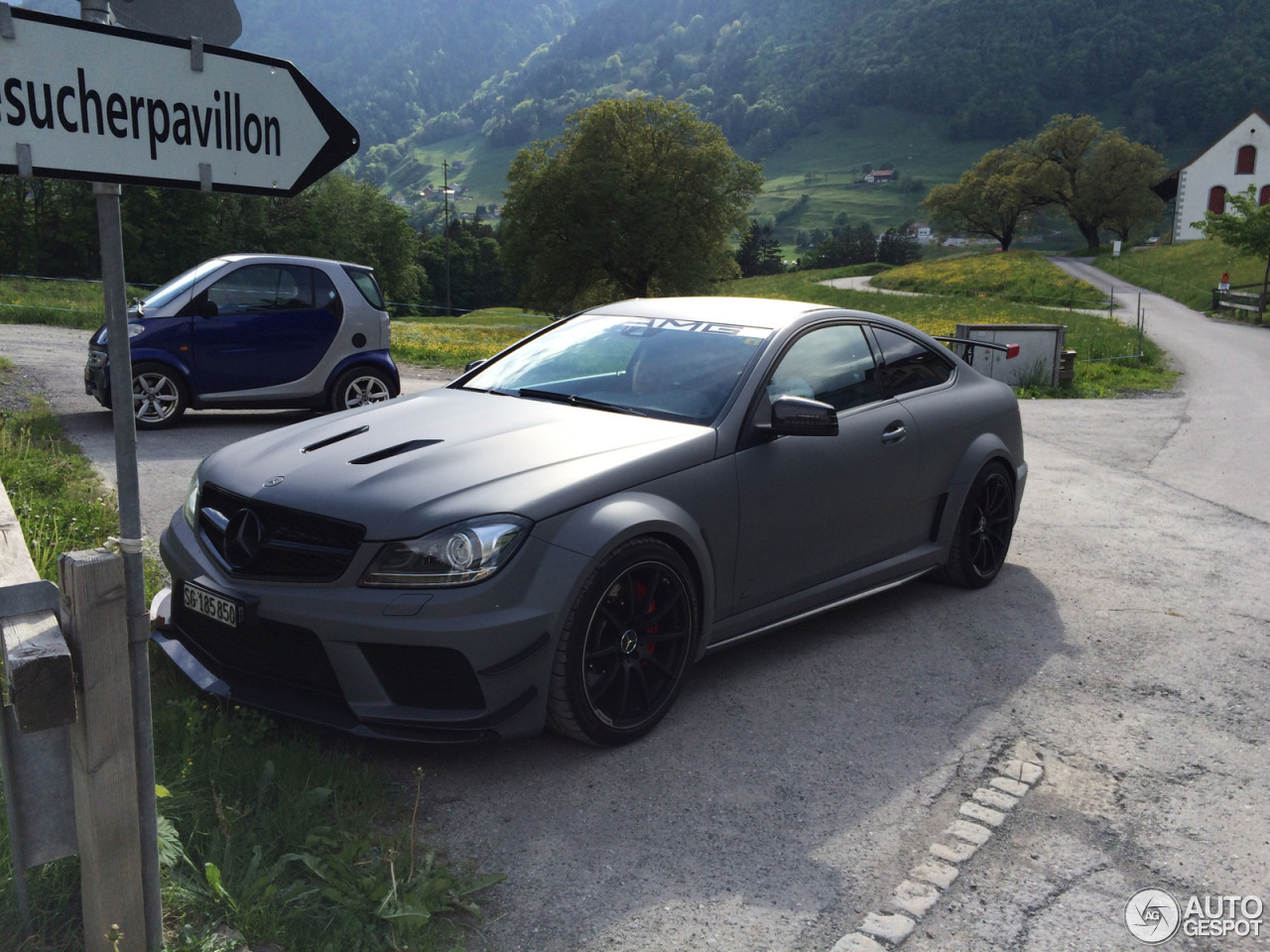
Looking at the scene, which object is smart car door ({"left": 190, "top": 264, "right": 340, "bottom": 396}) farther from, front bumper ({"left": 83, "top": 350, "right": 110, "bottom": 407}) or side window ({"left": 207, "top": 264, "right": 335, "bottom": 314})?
front bumper ({"left": 83, "top": 350, "right": 110, "bottom": 407})

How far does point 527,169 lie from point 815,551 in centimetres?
5407

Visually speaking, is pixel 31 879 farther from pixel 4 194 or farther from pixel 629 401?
pixel 4 194

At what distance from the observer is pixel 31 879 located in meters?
2.71

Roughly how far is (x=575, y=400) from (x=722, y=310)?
3.12ft

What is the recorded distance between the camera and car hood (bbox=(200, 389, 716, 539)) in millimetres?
3725

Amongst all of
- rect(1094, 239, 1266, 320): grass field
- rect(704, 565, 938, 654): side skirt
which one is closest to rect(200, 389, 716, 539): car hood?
rect(704, 565, 938, 654): side skirt

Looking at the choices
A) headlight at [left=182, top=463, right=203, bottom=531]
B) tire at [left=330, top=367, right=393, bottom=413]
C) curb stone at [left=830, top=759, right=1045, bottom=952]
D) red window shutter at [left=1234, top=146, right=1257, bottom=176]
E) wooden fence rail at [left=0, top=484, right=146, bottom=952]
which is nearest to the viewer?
wooden fence rail at [left=0, top=484, right=146, bottom=952]

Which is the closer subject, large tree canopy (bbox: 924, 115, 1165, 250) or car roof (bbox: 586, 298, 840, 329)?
car roof (bbox: 586, 298, 840, 329)

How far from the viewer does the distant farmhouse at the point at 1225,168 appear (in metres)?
83.2

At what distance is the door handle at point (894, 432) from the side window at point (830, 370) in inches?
6.7

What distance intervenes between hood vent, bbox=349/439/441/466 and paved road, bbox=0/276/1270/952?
42.4 inches

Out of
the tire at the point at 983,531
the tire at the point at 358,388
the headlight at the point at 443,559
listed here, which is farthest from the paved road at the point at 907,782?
the tire at the point at 358,388

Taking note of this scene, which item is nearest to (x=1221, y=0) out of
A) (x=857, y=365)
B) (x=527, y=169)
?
(x=527, y=169)

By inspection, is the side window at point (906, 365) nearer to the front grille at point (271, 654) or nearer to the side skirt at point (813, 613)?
the side skirt at point (813, 613)
